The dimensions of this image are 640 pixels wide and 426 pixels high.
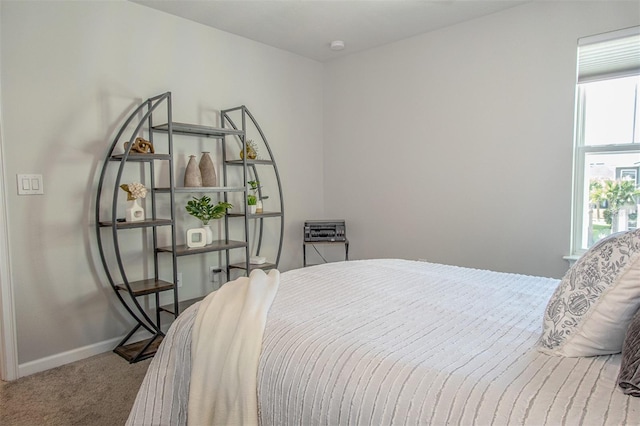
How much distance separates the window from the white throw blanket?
2581 millimetres

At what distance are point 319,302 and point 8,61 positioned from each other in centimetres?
237

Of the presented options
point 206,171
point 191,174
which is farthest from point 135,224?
point 206,171

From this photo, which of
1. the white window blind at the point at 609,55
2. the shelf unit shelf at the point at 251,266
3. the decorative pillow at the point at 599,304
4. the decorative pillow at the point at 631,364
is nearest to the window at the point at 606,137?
the white window blind at the point at 609,55

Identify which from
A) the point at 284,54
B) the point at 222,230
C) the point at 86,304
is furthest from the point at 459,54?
the point at 86,304

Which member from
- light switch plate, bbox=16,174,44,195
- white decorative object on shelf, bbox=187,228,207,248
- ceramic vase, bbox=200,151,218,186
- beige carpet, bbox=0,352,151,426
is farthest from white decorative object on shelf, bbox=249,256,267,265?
light switch plate, bbox=16,174,44,195

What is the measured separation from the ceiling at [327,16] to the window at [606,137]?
749mm

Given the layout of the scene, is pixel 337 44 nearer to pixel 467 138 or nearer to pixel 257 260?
pixel 467 138

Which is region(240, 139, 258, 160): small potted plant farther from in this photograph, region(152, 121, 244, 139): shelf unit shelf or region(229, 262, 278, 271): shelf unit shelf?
region(229, 262, 278, 271): shelf unit shelf

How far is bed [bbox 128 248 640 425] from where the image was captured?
920 mm

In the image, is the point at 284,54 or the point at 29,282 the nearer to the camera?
the point at 29,282

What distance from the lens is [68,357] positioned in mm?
2676

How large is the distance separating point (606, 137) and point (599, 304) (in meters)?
2.28

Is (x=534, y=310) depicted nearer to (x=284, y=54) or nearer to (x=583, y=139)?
(x=583, y=139)

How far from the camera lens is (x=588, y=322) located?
1091 millimetres
